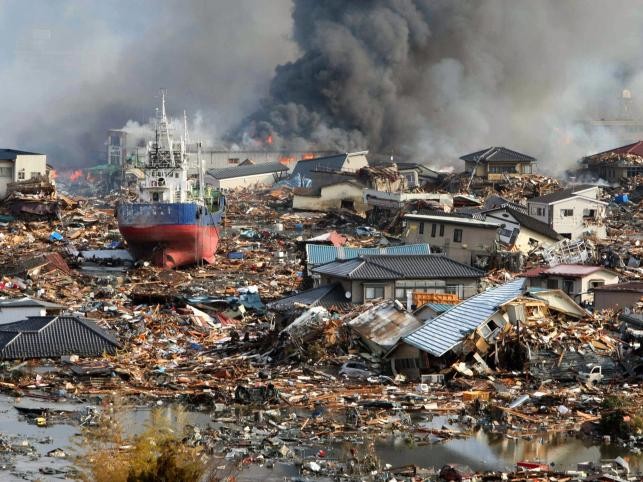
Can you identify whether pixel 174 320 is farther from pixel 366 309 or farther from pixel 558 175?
pixel 558 175

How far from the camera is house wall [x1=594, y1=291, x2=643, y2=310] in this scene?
2708 cm

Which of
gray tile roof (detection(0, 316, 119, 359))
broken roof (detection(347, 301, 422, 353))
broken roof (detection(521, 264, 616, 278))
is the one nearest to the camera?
broken roof (detection(347, 301, 422, 353))

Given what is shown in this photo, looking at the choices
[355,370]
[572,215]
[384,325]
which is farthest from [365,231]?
[355,370]

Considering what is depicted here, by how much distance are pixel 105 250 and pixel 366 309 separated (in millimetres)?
19395

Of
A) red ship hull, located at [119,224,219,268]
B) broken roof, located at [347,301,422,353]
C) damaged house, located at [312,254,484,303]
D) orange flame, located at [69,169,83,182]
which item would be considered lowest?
broken roof, located at [347,301,422,353]

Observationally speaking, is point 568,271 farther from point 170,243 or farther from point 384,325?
point 170,243

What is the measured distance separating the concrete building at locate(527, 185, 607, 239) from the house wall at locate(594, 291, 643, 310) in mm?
12861

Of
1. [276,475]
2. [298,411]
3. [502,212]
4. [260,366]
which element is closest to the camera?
[276,475]

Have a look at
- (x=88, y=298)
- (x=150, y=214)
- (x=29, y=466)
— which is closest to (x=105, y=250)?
(x=150, y=214)

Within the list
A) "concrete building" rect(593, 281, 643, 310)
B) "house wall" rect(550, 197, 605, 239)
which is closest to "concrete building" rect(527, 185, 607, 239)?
"house wall" rect(550, 197, 605, 239)

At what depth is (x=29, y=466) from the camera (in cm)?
1664

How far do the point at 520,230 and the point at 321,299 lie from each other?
11772 millimetres

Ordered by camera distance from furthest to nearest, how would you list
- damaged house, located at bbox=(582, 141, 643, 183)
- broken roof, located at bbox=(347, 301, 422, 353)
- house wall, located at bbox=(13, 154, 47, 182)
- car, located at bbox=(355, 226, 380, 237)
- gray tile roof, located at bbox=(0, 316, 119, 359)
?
1. damaged house, located at bbox=(582, 141, 643, 183)
2. house wall, located at bbox=(13, 154, 47, 182)
3. car, located at bbox=(355, 226, 380, 237)
4. gray tile roof, located at bbox=(0, 316, 119, 359)
5. broken roof, located at bbox=(347, 301, 422, 353)

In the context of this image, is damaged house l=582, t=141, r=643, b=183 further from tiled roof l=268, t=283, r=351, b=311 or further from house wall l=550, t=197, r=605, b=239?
tiled roof l=268, t=283, r=351, b=311
